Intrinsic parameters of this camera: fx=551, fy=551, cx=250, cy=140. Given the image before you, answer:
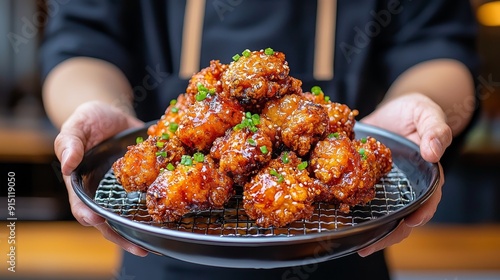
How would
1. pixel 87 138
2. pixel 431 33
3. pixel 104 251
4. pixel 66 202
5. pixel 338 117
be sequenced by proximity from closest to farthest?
pixel 338 117 < pixel 87 138 < pixel 431 33 < pixel 104 251 < pixel 66 202

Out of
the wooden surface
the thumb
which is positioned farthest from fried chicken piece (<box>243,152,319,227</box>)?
the wooden surface

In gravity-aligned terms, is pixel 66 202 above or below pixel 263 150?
below

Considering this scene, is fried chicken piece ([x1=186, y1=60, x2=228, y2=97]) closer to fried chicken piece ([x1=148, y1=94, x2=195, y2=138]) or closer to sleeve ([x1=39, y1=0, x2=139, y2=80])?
fried chicken piece ([x1=148, y1=94, x2=195, y2=138])

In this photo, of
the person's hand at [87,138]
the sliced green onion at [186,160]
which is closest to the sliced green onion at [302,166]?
the sliced green onion at [186,160]

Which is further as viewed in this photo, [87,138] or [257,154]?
[87,138]

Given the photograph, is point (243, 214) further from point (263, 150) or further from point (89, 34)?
point (89, 34)

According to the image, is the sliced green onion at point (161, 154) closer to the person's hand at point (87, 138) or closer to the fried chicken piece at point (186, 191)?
the fried chicken piece at point (186, 191)

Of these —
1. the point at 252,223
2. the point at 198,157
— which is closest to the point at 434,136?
the point at 252,223
